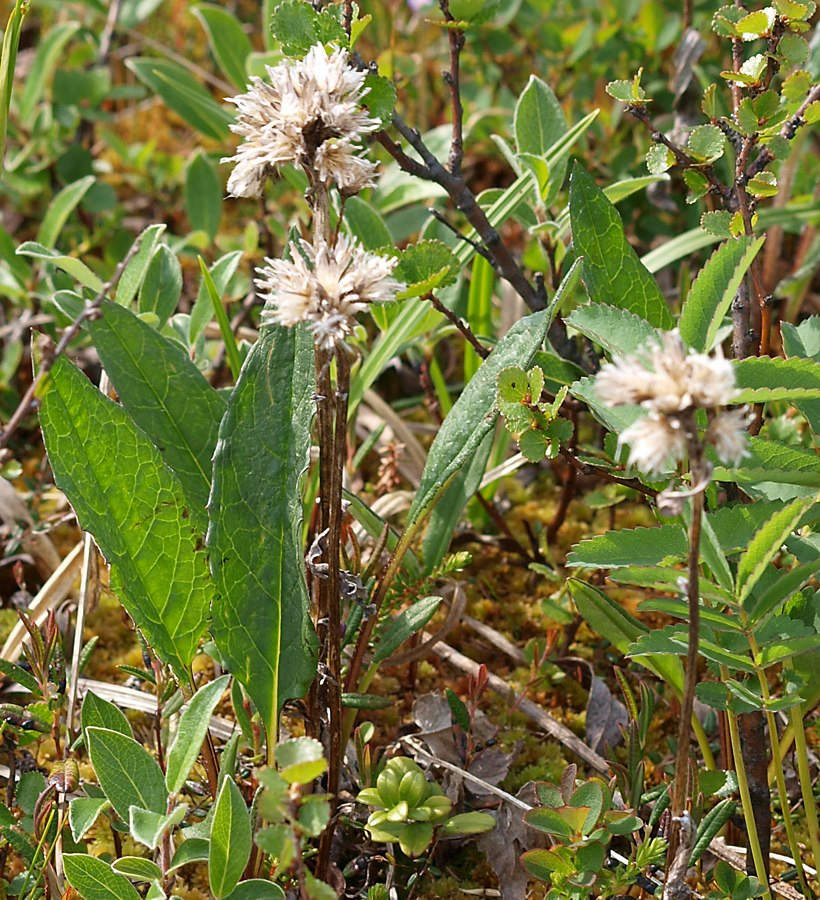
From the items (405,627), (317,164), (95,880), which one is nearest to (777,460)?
(405,627)

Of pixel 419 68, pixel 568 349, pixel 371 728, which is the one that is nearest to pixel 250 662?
Result: pixel 371 728

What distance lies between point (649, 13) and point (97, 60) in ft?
5.57

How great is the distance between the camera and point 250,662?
1.35 metres

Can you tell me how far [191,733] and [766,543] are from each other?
72 centimetres

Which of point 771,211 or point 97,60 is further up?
point 97,60

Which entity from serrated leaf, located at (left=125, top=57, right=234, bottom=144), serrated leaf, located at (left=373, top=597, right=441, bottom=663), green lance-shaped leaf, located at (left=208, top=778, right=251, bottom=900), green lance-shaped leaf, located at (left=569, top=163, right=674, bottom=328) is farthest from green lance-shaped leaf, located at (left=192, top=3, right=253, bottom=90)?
green lance-shaped leaf, located at (left=208, top=778, right=251, bottom=900)

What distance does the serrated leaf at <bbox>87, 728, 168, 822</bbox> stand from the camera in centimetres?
125

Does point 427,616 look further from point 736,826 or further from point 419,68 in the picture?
point 419,68

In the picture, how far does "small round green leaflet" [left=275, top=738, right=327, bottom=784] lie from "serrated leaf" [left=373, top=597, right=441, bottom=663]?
460 millimetres

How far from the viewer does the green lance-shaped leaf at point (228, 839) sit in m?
1.16

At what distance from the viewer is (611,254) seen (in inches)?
60.6

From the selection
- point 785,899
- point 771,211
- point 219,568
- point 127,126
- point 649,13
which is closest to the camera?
point 219,568

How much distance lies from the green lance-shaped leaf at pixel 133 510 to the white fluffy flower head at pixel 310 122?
0.40 m

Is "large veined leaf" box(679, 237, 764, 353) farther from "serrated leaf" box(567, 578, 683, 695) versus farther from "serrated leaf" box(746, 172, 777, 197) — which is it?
"serrated leaf" box(567, 578, 683, 695)
